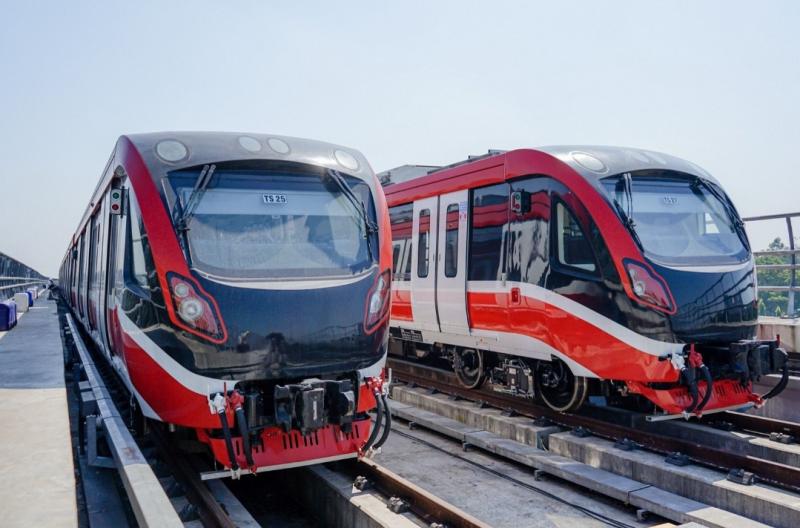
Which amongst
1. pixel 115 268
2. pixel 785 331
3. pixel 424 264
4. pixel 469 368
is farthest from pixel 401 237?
pixel 785 331

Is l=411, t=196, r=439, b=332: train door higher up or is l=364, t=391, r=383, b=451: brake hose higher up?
l=411, t=196, r=439, b=332: train door

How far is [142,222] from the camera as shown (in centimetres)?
562

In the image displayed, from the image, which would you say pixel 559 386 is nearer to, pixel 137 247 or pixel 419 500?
pixel 419 500

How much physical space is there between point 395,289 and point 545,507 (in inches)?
220

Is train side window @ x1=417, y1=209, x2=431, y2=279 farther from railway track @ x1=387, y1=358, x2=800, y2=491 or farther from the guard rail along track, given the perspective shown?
the guard rail along track

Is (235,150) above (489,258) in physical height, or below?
above

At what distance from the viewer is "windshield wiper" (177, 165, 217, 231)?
5.52 meters

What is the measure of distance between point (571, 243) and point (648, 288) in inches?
38.9

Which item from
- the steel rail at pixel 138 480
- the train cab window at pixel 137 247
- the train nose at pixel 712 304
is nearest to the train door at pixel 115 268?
the train cab window at pixel 137 247

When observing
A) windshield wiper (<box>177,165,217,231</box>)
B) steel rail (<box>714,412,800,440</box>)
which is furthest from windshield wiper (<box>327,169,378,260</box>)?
steel rail (<box>714,412,800,440</box>)

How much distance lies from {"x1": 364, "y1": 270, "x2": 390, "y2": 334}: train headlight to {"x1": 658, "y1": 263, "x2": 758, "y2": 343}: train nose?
111 inches

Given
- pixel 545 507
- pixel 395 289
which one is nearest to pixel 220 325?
pixel 545 507

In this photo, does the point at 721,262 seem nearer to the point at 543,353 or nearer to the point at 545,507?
the point at 543,353

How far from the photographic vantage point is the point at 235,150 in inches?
236
